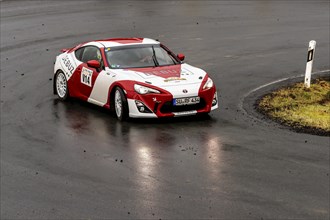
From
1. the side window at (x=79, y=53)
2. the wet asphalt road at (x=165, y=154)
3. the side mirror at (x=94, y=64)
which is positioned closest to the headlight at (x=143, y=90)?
the wet asphalt road at (x=165, y=154)

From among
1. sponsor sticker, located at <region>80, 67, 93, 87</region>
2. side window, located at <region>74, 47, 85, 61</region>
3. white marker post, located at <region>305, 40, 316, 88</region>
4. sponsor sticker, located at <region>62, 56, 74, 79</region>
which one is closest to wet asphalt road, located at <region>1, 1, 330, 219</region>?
sponsor sticker, located at <region>80, 67, 93, 87</region>

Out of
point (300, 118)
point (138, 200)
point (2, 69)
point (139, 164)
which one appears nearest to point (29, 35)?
point (2, 69)

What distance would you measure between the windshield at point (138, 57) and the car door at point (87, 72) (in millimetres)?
330

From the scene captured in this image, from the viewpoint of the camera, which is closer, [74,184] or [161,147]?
[74,184]

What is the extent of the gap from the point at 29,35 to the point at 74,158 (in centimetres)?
1547

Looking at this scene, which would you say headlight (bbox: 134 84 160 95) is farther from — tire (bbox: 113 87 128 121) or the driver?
the driver

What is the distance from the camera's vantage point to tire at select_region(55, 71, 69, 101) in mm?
18406

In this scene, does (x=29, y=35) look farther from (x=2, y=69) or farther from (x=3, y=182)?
(x=3, y=182)

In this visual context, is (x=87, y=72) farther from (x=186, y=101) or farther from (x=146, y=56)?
(x=186, y=101)

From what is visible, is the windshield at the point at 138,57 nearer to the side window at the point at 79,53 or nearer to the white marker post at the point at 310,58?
the side window at the point at 79,53

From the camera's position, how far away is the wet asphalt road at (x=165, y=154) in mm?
10984

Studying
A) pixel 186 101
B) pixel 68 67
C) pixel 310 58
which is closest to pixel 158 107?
pixel 186 101

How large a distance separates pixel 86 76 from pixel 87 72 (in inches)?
3.6

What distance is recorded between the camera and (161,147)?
1420cm
